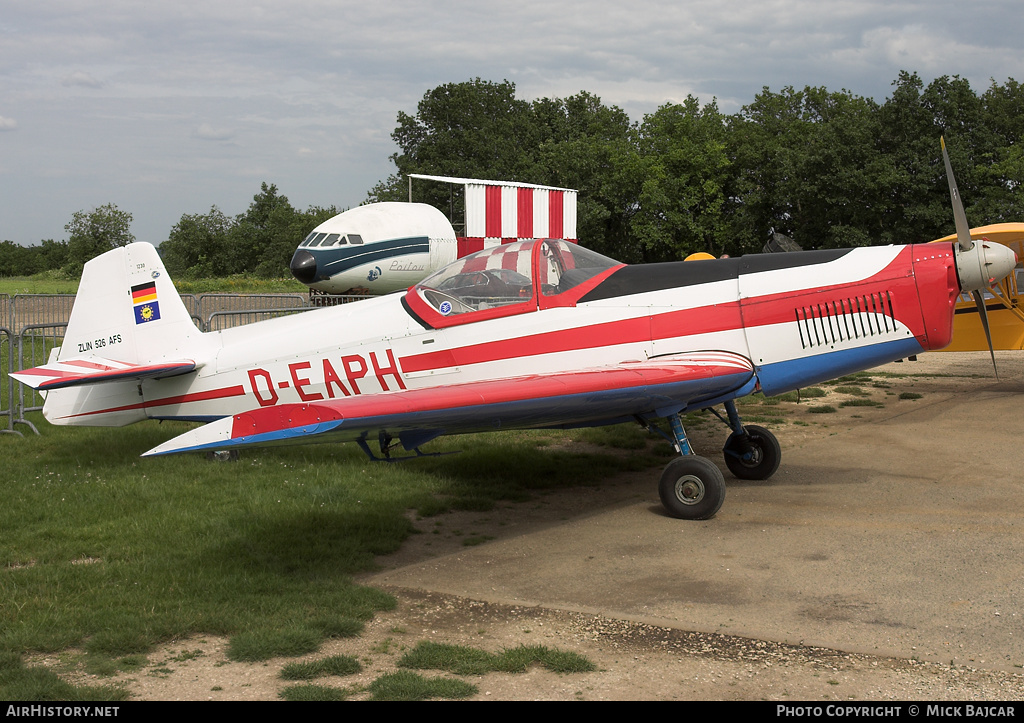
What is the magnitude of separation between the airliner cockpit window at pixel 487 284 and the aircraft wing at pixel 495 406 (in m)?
0.93

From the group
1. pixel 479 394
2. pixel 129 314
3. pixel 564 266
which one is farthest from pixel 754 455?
pixel 129 314

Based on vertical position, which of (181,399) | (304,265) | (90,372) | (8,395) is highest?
(304,265)

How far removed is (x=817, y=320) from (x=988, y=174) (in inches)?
1215

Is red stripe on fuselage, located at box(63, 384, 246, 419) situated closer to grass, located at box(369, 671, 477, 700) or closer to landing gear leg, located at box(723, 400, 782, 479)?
grass, located at box(369, 671, 477, 700)

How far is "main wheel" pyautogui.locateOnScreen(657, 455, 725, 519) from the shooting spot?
631 cm

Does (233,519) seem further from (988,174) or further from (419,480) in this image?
(988,174)

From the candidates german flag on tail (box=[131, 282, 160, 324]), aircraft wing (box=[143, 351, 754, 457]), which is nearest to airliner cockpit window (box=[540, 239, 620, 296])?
aircraft wing (box=[143, 351, 754, 457])

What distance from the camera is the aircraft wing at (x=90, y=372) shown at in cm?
691

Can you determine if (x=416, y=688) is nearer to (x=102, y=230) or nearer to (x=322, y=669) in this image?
(x=322, y=669)

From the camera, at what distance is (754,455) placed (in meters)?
7.63

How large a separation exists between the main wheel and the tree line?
75.7 ft

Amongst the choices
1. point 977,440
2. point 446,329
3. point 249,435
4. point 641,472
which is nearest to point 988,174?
point 977,440

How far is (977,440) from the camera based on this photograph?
9.02 metres

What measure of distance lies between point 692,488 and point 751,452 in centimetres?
151
